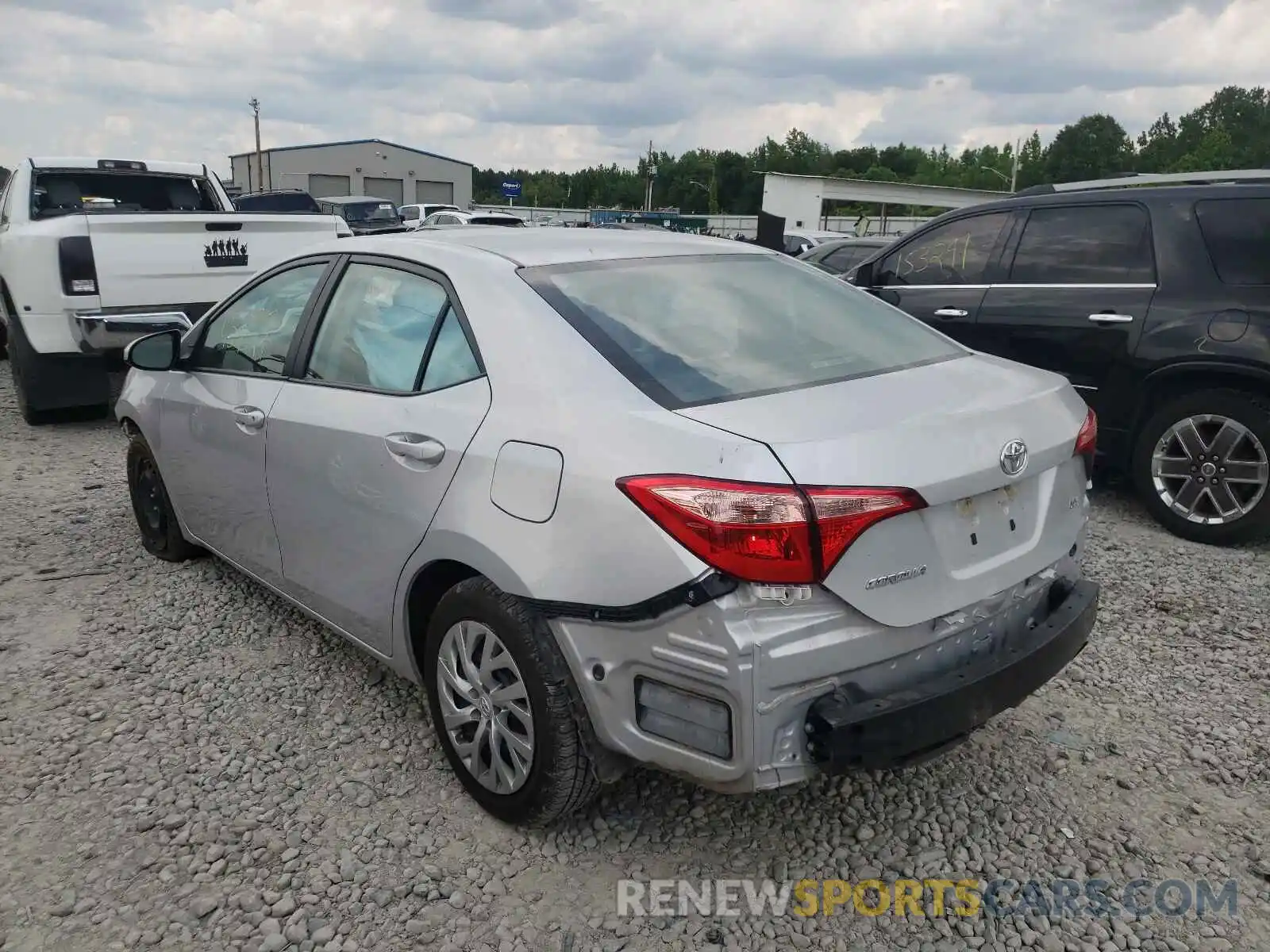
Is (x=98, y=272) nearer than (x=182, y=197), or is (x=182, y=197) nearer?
(x=98, y=272)

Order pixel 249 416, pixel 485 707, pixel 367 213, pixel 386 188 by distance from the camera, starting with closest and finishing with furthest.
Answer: pixel 485 707 < pixel 249 416 < pixel 367 213 < pixel 386 188

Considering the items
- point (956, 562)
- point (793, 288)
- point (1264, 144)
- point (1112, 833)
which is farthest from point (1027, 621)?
point (1264, 144)

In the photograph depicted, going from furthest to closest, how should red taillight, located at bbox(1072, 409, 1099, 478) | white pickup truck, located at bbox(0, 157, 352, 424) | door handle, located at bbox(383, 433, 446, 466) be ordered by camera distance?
white pickup truck, located at bbox(0, 157, 352, 424) < red taillight, located at bbox(1072, 409, 1099, 478) < door handle, located at bbox(383, 433, 446, 466)

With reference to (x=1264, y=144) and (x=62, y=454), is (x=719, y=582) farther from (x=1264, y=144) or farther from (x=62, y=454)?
(x=1264, y=144)

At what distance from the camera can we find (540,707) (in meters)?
2.45

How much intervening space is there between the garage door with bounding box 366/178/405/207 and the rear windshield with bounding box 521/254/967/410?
2647 inches

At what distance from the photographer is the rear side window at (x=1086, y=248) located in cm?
525

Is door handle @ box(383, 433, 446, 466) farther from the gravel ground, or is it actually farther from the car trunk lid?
the gravel ground

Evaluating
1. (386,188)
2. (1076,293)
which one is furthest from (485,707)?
(386,188)

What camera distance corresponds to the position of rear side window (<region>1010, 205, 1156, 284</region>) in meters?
5.25

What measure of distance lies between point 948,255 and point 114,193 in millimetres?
7132

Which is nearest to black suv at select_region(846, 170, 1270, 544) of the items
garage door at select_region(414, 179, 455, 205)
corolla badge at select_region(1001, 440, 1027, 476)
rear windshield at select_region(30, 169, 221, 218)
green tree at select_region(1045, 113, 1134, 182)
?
corolla badge at select_region(1001, 440, 1027, 476)

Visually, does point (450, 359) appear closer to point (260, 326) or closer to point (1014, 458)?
point (260, 326)

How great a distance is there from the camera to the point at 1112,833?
2752 millimetres
